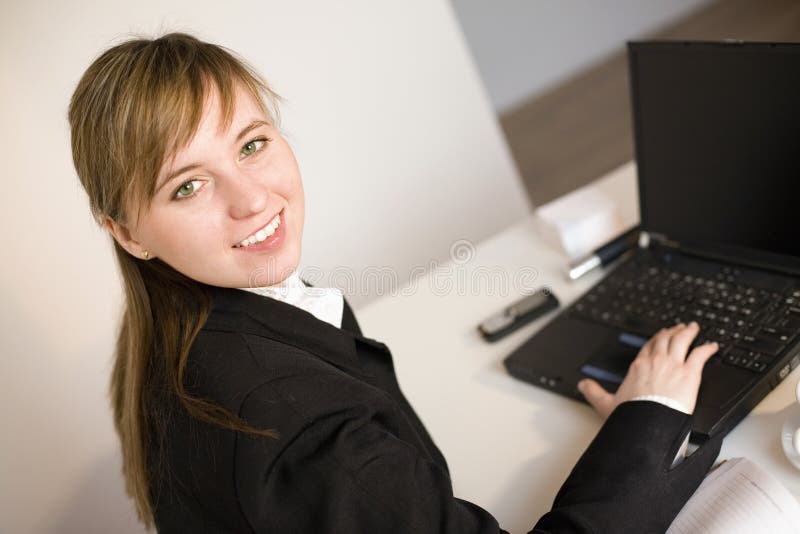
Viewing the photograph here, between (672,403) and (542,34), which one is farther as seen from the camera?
(542,34)

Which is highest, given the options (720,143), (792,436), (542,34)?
(720,143)

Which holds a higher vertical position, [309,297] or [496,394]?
[309,297]

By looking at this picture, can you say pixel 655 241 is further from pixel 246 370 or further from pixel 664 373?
pixel 246 370

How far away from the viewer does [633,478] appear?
89 centimetres

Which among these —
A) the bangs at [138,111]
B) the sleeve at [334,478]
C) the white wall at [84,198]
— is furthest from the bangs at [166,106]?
the white wall at [84,198]

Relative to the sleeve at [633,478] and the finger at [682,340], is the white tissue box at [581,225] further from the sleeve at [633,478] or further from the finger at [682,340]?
the sleeve at [633,478]

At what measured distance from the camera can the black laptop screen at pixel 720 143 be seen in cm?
106

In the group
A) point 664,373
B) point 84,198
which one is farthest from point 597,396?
point 84,198

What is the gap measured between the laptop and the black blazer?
0.12 metres

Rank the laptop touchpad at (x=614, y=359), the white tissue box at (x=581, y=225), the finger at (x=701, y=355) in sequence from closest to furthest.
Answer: the finger at (x=701, y=355), the laptop touchpad at (x=614, y=359), the white tissue box at (x=581, y=225)

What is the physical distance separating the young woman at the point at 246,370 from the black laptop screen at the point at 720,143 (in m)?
0.23

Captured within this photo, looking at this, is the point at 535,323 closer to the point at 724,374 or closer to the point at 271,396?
the point at 724,374

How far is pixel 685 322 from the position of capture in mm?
1107

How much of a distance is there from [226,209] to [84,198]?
107 cm
